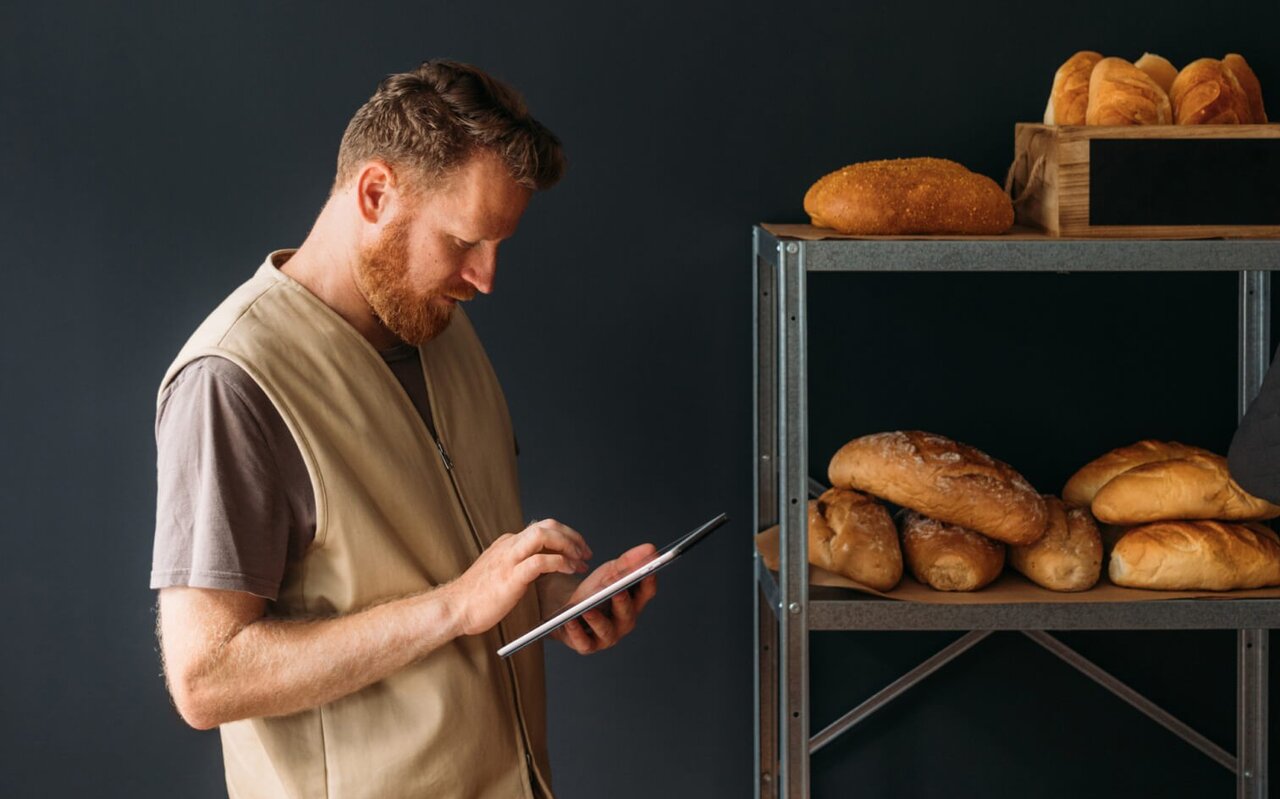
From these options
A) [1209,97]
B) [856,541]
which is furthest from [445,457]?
[1209,97]

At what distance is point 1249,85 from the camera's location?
194 cm

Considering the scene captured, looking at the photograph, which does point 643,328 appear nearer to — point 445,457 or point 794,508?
point 794,508

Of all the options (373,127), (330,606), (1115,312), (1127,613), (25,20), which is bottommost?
(1127,613)

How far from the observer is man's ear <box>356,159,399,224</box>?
4.66 feet

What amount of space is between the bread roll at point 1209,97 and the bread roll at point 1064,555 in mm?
583

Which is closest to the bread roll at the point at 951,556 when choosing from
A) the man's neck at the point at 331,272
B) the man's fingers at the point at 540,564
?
the man's fingers at the point at 540,564

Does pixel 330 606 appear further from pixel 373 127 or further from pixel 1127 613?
pixel 1127 613

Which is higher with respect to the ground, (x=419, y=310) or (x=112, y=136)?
(x=112, y=136)

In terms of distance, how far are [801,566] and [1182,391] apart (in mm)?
874

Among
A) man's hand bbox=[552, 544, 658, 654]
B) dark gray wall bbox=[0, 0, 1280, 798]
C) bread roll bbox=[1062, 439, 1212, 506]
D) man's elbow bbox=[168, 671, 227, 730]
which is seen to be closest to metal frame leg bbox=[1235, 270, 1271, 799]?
dark gray wall bbox=[0, 0, 1280, 798]

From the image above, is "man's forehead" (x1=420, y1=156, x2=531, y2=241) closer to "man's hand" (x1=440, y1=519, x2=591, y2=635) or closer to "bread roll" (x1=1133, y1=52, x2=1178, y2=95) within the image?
"man's hand" (x1=440, y1=519, x2=591, y2=635)

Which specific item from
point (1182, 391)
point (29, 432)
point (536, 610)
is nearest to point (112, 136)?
point (29, 432)

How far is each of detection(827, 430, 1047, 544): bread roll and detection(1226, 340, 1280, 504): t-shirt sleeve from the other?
1.01 feet

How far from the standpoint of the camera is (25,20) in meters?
2.15
